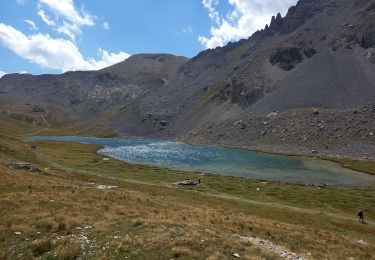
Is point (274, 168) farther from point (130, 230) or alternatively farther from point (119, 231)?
point (119, 231)

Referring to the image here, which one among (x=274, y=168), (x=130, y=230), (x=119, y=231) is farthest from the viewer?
(x=274, y=168)

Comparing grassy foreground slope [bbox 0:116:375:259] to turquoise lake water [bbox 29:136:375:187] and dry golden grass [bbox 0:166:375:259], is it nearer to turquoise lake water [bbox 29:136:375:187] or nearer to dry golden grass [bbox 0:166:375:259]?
dry golden grass [bbox 0:166:375:259]

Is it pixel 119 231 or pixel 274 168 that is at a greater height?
pixel 119 231

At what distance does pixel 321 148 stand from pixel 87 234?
512ft

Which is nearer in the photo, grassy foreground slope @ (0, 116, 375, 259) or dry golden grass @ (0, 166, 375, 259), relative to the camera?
grassy foreground slope @ (0, 116, 375, 259)

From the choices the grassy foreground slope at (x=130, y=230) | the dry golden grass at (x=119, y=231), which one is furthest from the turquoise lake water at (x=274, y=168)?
the dry golden grass at (x=119, y=231)

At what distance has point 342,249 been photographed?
97.2 feet

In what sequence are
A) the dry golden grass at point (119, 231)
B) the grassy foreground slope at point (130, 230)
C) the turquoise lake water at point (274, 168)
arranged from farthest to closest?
1. the turquoise lake water at point (274, 168)
2. the dry golden grass at point (119, 231)
3. the grassy foreground slope at point (130, 230)

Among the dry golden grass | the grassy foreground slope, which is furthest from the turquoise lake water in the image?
the dry golden grass

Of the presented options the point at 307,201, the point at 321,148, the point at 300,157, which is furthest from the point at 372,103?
the point at 307,201

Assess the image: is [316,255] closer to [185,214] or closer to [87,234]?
[185,214]

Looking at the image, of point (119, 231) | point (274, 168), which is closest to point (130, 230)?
point (119, 231)

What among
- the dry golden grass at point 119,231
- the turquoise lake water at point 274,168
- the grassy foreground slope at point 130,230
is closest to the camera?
the grassy foreground slope at point 130,230

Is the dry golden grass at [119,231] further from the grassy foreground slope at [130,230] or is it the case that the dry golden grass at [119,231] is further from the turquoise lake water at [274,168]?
the turquoise lake water at [274,168]
